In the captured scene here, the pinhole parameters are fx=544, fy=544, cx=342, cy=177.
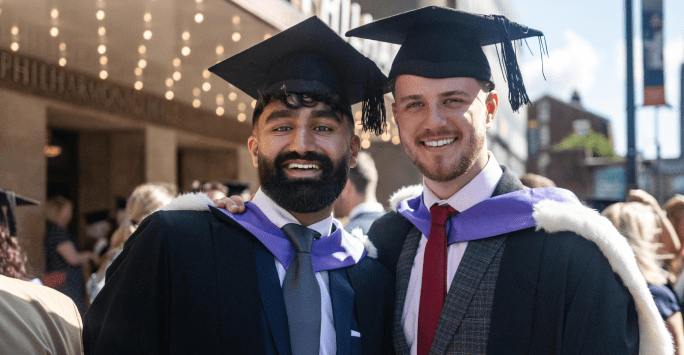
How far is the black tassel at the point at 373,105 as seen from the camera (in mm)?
2443

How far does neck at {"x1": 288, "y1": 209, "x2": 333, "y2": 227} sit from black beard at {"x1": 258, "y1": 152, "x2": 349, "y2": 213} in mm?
44

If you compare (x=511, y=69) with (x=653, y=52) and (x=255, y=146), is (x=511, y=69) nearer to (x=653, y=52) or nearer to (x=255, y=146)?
Result: (x=255, y=146)

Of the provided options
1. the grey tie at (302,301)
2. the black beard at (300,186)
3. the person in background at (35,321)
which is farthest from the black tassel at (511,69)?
the person in background at (35,321)

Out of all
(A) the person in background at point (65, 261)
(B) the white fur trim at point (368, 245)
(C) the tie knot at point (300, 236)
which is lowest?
(A) the person in background at point (65, 261)

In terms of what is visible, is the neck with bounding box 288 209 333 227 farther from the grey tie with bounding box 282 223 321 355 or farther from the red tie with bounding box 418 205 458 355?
the red tie with bounding box 418 205 458 355

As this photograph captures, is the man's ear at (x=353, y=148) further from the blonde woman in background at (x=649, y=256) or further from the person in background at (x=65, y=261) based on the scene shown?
the person in background at (x=65, y=261)

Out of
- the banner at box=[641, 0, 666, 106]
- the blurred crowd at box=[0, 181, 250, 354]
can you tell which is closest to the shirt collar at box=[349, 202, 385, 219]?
the blurred crowd at box=[0, 181, 250, 354]

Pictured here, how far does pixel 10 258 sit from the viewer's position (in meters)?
2.25

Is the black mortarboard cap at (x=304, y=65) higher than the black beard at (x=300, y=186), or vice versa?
the black mortarboard cap at (x=304, y=65)

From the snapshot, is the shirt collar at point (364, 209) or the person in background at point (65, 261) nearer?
the shirt collar at point (364, 209)

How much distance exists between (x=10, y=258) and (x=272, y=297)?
119cm

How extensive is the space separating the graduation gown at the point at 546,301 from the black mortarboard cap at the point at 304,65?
2.92ft

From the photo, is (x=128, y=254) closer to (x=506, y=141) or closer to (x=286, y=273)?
(x=286, y=273)

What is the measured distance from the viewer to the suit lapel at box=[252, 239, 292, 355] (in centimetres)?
183
